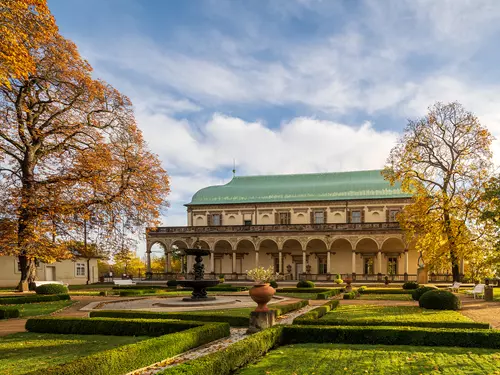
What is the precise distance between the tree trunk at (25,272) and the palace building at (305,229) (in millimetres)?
24314

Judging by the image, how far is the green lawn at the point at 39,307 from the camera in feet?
63.2

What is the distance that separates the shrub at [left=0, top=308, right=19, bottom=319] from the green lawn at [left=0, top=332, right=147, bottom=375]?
4490 mm

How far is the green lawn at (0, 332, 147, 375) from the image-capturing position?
893 centimetres

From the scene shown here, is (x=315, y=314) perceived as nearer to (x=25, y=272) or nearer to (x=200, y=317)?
(x=200, y=317)

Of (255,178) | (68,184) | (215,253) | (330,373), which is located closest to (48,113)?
(68,184)

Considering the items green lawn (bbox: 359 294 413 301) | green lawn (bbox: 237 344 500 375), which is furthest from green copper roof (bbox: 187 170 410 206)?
green lawn (bbox: 237 344 500 375)

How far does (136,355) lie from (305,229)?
44.4 metres

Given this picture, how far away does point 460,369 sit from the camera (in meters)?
8.50

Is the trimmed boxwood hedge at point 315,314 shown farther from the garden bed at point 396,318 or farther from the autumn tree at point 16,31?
the autumn tree at point 16,31

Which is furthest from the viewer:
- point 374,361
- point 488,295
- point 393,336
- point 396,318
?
point 488,295

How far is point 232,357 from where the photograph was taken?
328 inches

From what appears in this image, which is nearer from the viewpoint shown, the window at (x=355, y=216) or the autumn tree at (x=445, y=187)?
the autumn tree at (x=445, y=187)

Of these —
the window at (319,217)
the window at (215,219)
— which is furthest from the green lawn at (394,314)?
the window at (215,219)

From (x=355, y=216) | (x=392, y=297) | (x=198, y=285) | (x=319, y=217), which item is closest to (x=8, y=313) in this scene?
(x=198, y=285)
